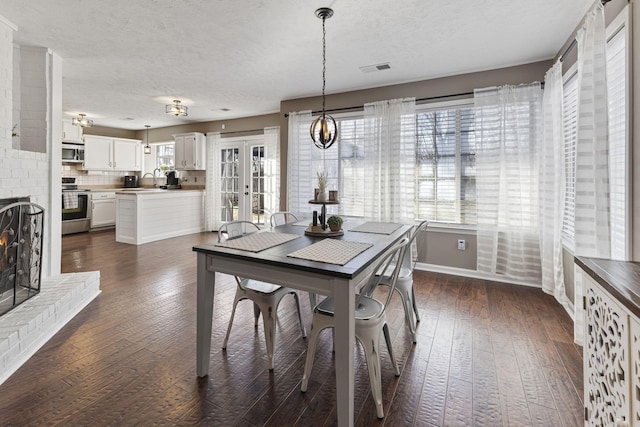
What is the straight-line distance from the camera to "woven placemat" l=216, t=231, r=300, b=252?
1.82 metres

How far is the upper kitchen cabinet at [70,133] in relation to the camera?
6.48 metres

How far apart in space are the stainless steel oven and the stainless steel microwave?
43 centimetres

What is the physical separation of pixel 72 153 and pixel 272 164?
440 centimetres

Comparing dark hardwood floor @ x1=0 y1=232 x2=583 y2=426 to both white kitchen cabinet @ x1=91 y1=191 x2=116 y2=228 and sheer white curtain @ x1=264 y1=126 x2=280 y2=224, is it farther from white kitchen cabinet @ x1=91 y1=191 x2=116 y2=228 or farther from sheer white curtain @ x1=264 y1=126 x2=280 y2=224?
white kitchen cabinet @ x1=91 y1=191 x2=116 y2=228

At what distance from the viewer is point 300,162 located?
4.99m

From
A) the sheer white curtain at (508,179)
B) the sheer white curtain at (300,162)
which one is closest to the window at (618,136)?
the sheer white curtain at (508,179)

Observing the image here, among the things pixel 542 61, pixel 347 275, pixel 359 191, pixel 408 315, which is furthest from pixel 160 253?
pixel 542 61

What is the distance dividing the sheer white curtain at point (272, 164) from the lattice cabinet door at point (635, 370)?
538 centimetres

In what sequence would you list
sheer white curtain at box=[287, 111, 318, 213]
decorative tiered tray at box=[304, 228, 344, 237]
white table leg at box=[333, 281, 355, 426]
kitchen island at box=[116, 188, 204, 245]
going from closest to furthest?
white table leg at box=[333, 281, 355, 426], decorative tiered tray at box=[304, 228, 344, 237], sheer white curtain at box=[287, 111, 318, 213], kitchen island at box=[116, 188, 204, 245]

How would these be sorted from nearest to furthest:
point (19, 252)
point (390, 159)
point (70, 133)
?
point (19, 252) < point (390, 159) < point (70, 133)

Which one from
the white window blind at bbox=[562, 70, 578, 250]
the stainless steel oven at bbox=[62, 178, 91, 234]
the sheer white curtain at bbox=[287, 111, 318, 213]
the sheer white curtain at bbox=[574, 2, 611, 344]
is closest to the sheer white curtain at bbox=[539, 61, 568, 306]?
the white window blind at bbox=[562, 70, 578, 250]

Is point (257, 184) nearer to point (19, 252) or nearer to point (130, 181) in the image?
point (130, 181)

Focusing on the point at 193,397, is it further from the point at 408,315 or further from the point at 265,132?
the point at 265,132

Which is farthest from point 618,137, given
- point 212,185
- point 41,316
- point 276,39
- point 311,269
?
point 212,185
